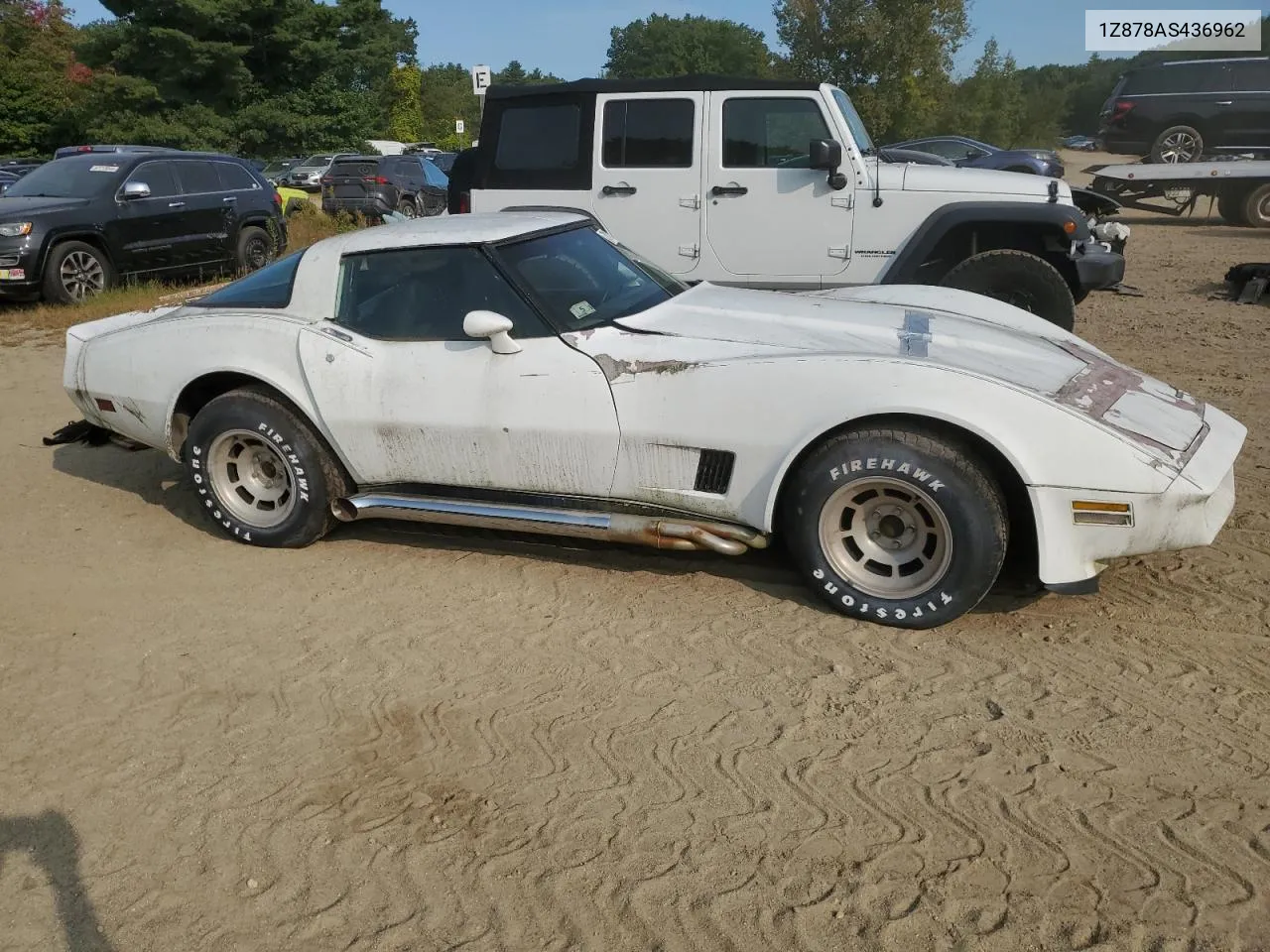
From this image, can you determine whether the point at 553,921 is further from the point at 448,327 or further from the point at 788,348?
the point at 448,327

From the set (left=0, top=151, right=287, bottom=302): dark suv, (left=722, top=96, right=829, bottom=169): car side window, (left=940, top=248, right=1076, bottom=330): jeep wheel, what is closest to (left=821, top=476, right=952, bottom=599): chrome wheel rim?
(left=940, top=248, right=1076, bottom=330): jeep wheel

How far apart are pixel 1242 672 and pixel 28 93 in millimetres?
47409

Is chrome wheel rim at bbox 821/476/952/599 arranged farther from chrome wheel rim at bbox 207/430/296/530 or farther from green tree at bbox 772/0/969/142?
green tree at bbox 772/0/969/142

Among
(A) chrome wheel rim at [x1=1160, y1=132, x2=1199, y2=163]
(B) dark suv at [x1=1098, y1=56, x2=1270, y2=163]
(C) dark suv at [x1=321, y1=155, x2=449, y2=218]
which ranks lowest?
(C) dark suv at [x1=321, y1=155, x2=449, y2=218]

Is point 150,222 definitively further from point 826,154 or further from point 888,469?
point 888,469

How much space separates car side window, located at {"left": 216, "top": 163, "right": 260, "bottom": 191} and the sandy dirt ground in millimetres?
9047

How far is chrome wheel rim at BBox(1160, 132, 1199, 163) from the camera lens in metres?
18.8

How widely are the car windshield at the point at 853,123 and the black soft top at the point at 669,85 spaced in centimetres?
24

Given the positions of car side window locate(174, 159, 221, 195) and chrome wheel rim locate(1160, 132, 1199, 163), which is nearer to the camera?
car side window locate(174, 159, 221, 195)

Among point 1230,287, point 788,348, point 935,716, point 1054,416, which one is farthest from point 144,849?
point 1230,287

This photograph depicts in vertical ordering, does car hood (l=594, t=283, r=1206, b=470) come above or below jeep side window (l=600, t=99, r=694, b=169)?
below

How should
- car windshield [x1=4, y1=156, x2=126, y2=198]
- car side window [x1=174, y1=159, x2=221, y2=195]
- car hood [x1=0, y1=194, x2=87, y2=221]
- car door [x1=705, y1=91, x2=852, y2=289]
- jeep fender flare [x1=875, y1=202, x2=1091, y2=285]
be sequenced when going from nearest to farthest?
jeep fender flare [x1=875, y1=202, x2=1091, y2=285] < car door [x1=705, y1=91, x2=852, y2=289] < car hood [x1=0, y1=194, x2=87, y2=221] < car windshield [x1=4, y1=156, x2=126, y2=198] < car side window [x1=174, y1=159, x2=221, y2=195]

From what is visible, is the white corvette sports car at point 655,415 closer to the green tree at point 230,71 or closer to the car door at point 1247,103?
the car door at point 1247,103

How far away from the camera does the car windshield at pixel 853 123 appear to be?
745cm
